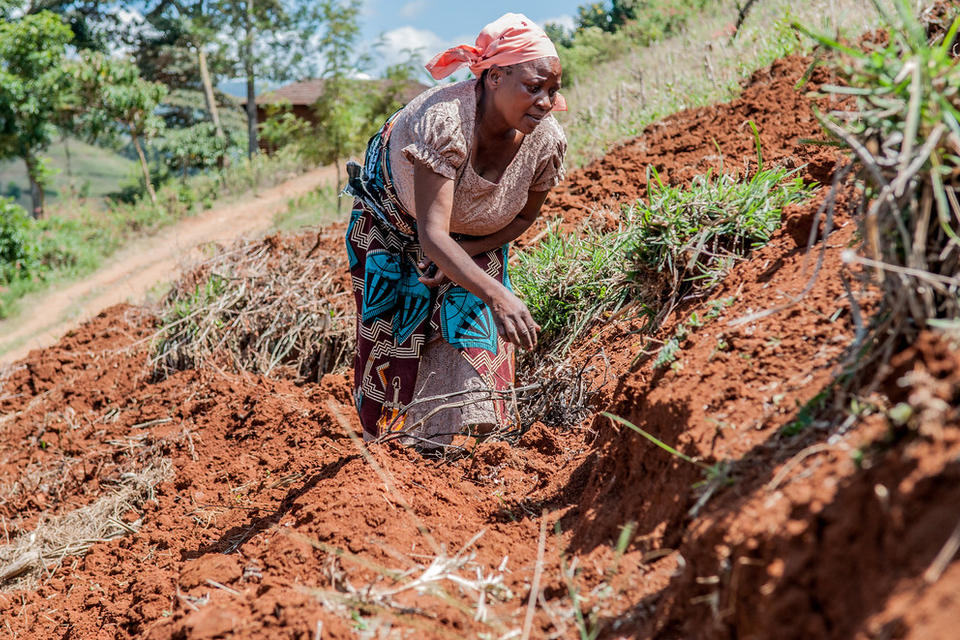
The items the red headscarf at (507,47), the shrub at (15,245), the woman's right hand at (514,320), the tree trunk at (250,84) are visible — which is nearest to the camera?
the woman's right hand at (514,320)

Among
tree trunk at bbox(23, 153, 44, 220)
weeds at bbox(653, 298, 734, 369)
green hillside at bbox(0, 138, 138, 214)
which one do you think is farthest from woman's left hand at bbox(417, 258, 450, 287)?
green hillside at bbox(0, 138, 138, 214)

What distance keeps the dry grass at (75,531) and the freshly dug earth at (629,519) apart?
64mm

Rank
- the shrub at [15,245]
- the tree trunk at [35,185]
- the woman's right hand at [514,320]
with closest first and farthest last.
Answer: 1. the woman's right hand at [514,320]
2. the shrub at [15,245]
3. the tree trunk at [35,185]

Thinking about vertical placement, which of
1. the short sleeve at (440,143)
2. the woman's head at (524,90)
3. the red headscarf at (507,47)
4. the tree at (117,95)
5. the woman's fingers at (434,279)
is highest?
the tree at (117,95)

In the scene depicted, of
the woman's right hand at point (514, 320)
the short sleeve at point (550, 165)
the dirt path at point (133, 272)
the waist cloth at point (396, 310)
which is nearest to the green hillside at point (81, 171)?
the dirt path at point (133, 272)

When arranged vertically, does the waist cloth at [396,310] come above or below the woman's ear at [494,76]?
below

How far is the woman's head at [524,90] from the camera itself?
2717 mm

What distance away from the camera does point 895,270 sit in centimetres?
137

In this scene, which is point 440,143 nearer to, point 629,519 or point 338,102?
point 629,519

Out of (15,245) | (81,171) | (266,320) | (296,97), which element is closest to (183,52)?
(296,97)

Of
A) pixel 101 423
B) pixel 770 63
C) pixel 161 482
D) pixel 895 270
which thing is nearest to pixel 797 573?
pixel 895 270

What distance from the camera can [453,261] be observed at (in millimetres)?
2602

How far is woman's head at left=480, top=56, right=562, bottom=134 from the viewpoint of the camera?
272 centimetres

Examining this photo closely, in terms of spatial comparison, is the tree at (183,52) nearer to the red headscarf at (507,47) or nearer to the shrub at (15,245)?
the shrub at (15,245)
